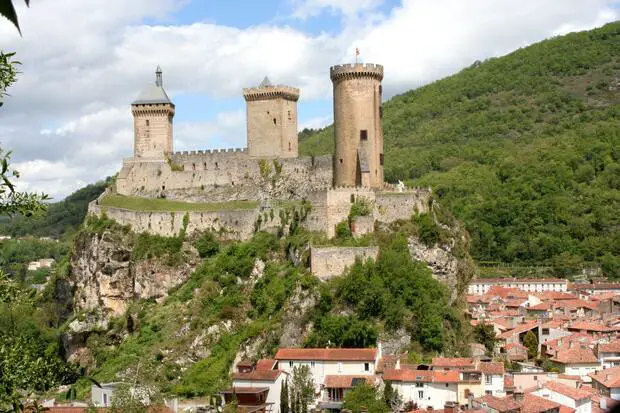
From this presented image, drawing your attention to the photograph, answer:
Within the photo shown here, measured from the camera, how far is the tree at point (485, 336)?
2166 inches

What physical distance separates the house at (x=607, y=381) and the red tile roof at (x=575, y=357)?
3867 millimetres

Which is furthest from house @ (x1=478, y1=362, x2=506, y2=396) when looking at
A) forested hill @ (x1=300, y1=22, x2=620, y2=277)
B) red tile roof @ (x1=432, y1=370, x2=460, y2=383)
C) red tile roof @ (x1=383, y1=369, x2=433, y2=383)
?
forested hill @ (x1=300, y1=22, x2=620, y2=277)

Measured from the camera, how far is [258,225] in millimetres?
56469

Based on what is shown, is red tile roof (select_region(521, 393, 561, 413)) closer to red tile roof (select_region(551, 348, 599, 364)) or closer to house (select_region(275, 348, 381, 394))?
house (select_region(275, 348, 381, 394))

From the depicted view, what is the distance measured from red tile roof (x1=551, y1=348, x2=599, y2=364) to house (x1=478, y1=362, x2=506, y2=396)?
984 centimetres

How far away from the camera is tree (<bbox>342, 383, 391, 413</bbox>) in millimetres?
42656

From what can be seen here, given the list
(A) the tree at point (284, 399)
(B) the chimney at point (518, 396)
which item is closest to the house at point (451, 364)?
(B) the chimney at point (518, 396)

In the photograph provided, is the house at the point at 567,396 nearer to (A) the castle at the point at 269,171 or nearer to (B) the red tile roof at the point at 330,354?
(B) the red tile roof at the point at 330,354

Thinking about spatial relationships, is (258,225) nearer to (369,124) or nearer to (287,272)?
(287,272)

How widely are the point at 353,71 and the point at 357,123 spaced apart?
3028 millimetres

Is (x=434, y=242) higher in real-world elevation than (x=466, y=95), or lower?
lower

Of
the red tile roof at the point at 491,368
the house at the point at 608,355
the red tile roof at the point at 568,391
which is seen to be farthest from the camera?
the house at the point at 608,355

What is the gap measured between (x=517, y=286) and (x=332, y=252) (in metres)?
48.0

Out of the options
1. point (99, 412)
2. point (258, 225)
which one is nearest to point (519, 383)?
point (258, 225)
